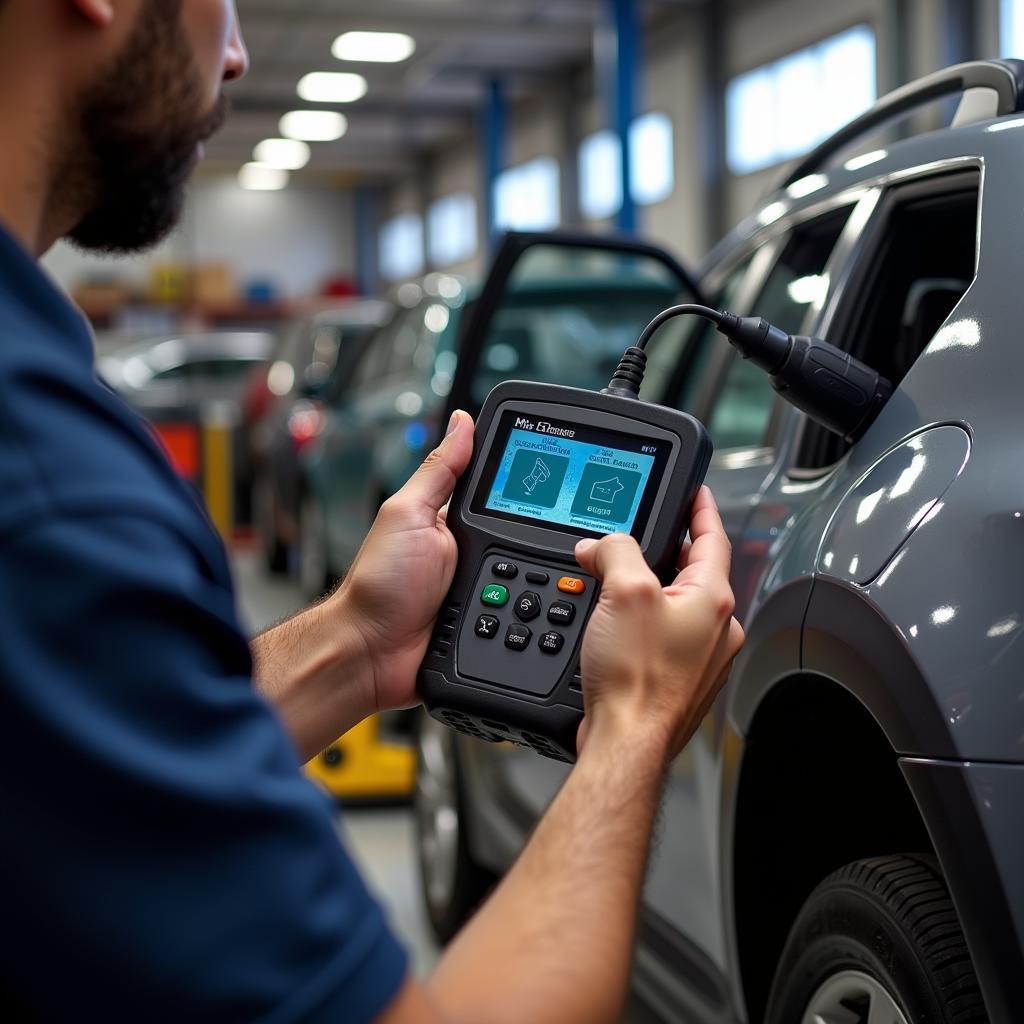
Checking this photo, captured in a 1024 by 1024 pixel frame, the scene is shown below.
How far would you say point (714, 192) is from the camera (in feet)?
49.0

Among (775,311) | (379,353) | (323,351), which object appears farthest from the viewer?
(323,351)

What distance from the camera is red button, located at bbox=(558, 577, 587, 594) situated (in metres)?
1.42

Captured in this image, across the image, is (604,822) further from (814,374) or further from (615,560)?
(814,374)

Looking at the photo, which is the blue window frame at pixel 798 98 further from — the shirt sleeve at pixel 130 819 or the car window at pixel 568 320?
the shirt sleeve at pixel 130 819

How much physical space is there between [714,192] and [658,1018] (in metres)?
12.7

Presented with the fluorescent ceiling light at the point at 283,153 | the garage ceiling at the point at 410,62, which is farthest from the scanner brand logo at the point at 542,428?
the fluorescent ceiling light at the point at 283,153

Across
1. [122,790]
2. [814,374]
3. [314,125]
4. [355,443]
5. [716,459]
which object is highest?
[314,125]

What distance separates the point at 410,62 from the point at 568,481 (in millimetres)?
16526

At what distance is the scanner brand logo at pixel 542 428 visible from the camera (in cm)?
153

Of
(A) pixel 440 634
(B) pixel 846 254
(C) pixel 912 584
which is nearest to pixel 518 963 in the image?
(A) pixel 440 634

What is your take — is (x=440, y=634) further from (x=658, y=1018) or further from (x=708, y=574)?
(x=658, y=1018)

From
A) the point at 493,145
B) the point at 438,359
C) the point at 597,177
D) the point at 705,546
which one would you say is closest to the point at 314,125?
the point at 493,145

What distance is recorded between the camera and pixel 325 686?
154 centimetres

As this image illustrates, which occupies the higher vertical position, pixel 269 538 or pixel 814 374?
pixel 814 374
